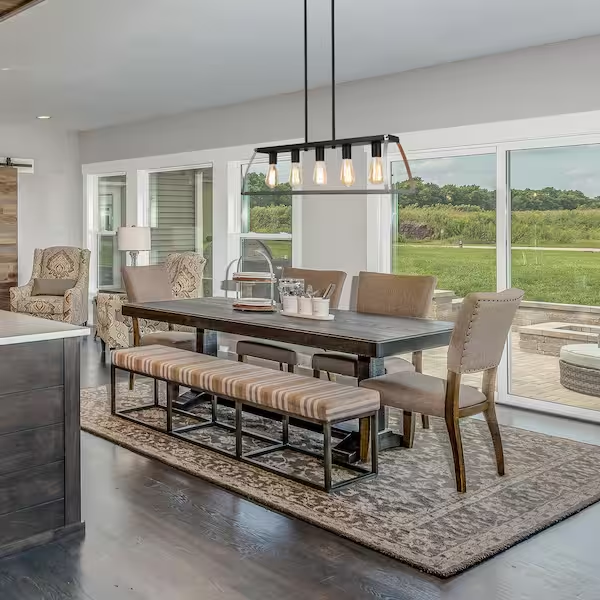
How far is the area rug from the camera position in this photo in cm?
291

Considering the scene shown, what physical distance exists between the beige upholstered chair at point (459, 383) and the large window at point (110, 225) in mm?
5972

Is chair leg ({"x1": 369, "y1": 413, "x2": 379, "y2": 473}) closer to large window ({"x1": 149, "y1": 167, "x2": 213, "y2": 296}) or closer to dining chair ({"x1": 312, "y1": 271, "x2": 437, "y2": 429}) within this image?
dining chair ({"x1": 312, "y1": 271, "x2": 437, "y2": 429})

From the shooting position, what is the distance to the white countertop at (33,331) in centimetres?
272

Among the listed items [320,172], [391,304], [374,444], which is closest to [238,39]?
[320,172]

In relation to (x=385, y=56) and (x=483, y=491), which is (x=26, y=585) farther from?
(x=385, y=56)

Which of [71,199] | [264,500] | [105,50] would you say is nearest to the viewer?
[264,500]

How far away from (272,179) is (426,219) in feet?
6.05

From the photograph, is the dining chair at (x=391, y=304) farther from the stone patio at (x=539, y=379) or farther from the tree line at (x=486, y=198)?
the stone patio at (x=539, y=379)

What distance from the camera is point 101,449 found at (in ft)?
13.4

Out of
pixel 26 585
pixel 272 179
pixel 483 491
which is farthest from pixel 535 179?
pixel 26 585

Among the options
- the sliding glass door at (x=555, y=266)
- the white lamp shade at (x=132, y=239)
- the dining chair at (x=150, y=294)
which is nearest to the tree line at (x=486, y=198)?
the sliding glass door at (x=555, y=266)

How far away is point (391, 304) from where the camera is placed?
4828mm

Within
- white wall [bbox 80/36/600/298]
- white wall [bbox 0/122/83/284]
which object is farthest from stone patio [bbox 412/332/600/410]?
white wall [bbox 0/122/83/284]

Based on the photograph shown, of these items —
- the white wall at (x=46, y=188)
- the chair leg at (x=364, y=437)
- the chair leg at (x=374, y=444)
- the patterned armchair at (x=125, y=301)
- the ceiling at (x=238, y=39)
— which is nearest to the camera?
the chair leg at (x=374, y=444)
